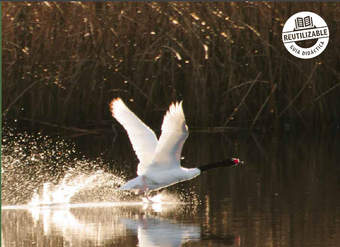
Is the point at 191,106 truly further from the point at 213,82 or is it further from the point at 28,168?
the point at 28,168

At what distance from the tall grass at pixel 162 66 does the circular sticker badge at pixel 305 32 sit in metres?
0.31

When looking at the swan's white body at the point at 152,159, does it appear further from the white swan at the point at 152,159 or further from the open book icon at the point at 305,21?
the open book icon at the point at 305,21

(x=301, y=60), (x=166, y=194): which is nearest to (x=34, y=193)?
(x=166, y=194)

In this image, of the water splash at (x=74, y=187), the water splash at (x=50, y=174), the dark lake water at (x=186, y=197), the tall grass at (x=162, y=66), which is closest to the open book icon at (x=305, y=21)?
the tall grass at (x=162, y=66)

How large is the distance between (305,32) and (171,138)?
275 inches

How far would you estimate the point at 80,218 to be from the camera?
1008 centimetres

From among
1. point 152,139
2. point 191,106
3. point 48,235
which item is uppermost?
point 191,106

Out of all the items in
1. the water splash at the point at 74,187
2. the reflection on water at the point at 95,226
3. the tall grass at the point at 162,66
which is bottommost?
the reflection on water at the point at 95,226

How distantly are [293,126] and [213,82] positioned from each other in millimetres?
1458

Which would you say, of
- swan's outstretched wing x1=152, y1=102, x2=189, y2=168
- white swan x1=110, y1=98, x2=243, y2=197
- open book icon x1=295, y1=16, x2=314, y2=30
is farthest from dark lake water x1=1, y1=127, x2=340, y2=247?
open book icon x1=295, y1=16, x2=314, y2=30

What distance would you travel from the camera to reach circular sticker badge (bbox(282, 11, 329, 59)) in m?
15.7

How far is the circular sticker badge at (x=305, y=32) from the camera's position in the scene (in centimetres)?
1569

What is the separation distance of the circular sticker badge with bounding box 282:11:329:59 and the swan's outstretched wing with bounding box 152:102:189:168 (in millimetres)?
5192

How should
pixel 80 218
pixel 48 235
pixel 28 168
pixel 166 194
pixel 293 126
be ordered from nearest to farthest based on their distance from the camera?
1. pixel 48 235
2. pixel 80 218
3. pixel 166 194
4. pixel 28 168
5. pixel 293 126
